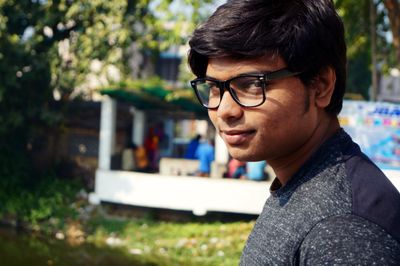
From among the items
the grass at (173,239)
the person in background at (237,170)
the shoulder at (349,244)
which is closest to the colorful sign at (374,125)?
the grass at (173,239)

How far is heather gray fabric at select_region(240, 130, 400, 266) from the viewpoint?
1085 mm

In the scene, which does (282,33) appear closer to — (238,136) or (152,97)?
(238,136)

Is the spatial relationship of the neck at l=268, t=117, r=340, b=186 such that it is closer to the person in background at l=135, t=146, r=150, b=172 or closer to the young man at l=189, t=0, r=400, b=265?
the young man at l=189, t=0, r=400, b=265

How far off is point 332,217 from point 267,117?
0.29 m

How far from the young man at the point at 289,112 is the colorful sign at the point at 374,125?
7.40 meters

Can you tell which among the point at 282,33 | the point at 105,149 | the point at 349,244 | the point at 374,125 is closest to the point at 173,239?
the point at 105,149

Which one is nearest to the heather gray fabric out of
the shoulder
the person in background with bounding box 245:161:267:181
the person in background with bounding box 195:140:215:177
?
the shoulder

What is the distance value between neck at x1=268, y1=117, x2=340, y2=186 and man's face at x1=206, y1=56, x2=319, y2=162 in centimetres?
2

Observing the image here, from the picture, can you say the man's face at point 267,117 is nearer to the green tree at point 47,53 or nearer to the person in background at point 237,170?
the person in background at point 237,170

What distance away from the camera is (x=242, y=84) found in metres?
1.33

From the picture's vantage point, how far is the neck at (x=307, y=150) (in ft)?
4.59

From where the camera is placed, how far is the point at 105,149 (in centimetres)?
1359

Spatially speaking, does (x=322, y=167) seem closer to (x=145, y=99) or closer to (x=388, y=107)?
(x=388, y=107)

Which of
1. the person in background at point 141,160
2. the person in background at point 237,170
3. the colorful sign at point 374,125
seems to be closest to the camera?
the colorful sign at point 374,125
